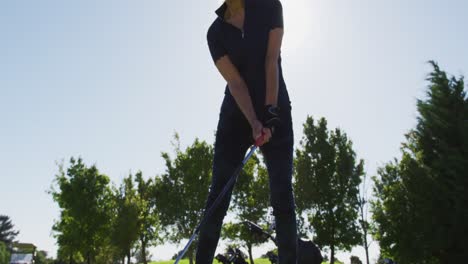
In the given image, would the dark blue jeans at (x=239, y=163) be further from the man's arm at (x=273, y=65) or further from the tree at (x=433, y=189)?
the tree at (x=433, y=189)

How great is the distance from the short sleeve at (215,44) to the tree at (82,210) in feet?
88.8

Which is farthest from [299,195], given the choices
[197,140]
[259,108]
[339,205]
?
[259,108]

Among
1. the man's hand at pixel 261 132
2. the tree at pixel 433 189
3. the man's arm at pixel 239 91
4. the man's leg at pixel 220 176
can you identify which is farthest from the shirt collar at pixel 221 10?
the tree at pixel 433 189

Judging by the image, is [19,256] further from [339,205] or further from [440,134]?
[440,134]

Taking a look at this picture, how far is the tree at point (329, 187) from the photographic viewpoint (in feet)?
93.2

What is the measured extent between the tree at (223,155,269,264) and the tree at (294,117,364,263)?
10.2 feet

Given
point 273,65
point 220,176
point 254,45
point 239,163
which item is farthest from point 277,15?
point 220,176

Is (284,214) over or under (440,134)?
under

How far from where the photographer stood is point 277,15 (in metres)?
3.12

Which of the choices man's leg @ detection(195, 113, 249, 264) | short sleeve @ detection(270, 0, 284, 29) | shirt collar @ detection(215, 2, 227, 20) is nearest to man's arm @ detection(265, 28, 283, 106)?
short sleeve @ detection(270, 0, 284, 29)

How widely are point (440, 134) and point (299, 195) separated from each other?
12156 millimetres

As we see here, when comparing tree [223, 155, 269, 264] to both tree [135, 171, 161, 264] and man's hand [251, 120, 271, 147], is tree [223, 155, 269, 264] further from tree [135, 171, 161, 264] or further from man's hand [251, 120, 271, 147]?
man's hand [251, 120, 271, 147]

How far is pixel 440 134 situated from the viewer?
19.8 meters

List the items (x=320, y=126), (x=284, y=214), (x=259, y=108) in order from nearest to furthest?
(x=284, y=214) → (x=259, y=108) → (x=320, y=126)
